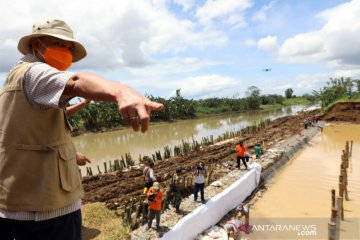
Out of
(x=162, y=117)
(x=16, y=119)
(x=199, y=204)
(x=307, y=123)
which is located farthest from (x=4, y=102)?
(x=162, y=117)

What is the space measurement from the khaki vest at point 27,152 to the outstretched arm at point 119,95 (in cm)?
25

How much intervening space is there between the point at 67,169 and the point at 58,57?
1.77 feet

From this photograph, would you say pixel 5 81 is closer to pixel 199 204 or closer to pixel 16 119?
pixel 16 119

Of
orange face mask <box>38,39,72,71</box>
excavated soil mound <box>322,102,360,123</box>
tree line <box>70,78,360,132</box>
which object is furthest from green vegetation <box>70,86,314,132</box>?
excavated soil mound <box>322,102,360,123</box>

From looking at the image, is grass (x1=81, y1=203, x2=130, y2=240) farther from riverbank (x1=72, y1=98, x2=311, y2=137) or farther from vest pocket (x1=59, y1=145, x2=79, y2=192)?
riverbank (x1=72, y1=98, x2=311, y2=137)

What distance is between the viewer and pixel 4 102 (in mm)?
1314

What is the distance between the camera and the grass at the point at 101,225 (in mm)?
6871

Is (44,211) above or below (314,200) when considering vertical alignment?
above

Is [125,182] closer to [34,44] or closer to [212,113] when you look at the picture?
[34,44]

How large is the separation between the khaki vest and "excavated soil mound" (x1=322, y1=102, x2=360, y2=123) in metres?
36.2

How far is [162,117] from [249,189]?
115 ft

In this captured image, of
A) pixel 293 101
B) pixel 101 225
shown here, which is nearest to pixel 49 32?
pixel 101 225

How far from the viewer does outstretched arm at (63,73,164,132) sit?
104 centimetres

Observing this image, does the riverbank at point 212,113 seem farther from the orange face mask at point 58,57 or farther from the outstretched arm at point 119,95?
the outstretched arm at point 119,95
